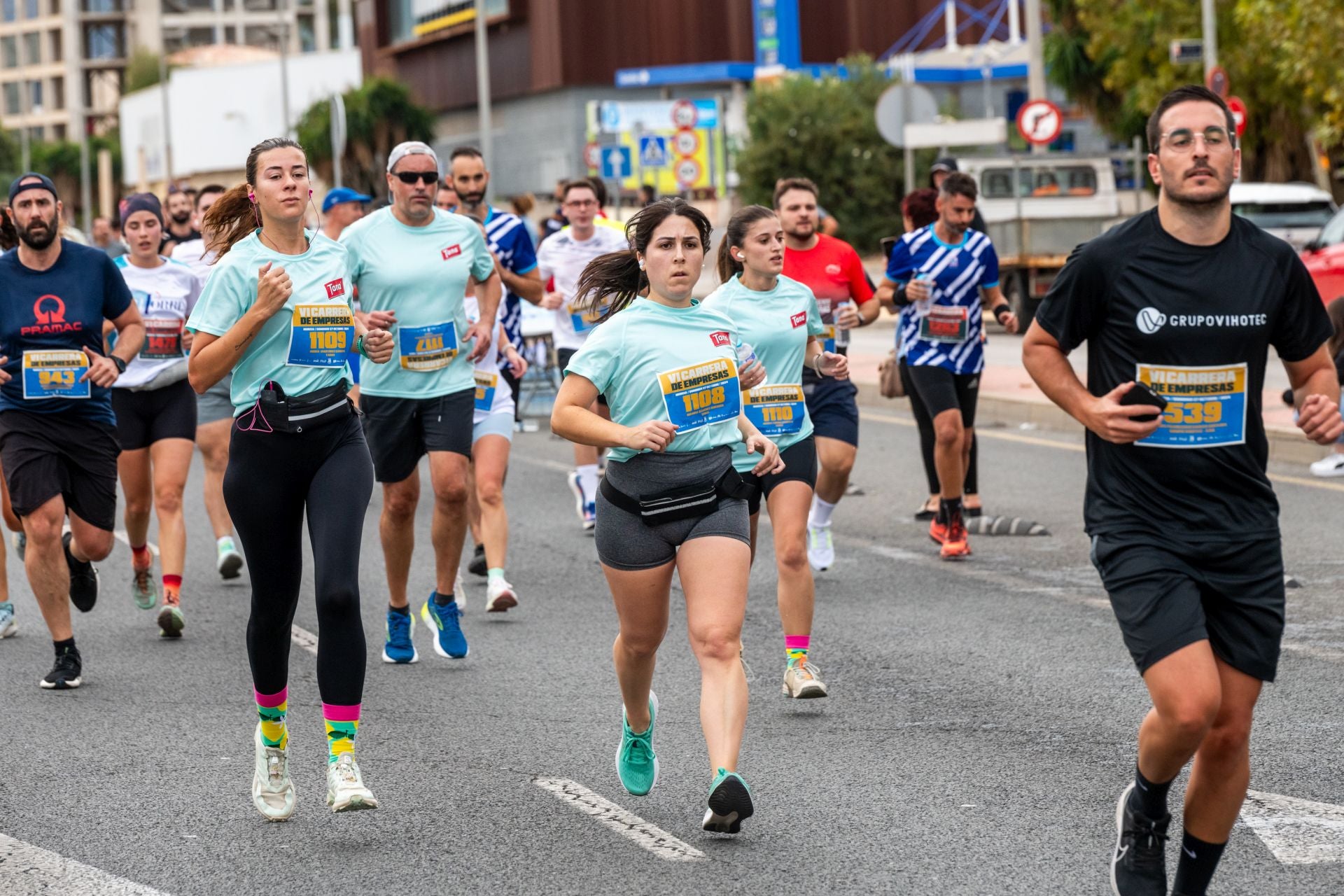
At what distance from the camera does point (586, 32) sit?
7188 cm

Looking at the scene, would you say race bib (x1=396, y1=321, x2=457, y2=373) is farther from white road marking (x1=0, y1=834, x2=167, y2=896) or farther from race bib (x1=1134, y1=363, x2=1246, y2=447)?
A: race bib (x1=1134, y1=363, x2=1246, y2=447)

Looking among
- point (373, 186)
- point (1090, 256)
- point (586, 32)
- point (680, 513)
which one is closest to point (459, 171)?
point (680, 513)

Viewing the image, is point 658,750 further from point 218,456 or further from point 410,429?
point 218,456

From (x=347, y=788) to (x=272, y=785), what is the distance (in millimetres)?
340

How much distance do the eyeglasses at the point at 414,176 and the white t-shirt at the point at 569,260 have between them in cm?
422

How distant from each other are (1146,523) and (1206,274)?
1.97ft

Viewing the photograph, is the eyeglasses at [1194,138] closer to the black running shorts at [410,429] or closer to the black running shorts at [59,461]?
the black running shorts at [410,429]

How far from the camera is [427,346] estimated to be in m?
8.20

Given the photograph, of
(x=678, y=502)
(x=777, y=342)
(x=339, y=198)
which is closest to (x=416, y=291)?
(x=777, y=342)

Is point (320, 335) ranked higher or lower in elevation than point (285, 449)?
higher

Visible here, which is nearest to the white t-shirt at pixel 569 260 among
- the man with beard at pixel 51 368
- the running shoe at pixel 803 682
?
the man with beard at pixel 51 368

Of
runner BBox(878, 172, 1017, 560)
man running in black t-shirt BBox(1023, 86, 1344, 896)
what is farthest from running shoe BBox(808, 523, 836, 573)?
man running in black t-shirt BBox(1023, 86, 1344, 896)

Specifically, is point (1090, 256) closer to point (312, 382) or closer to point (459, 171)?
point (312, 382)

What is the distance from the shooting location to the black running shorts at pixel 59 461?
817 centimetres
